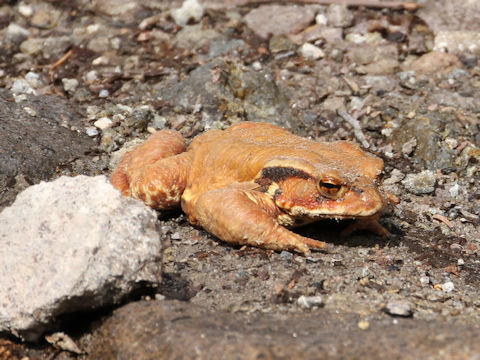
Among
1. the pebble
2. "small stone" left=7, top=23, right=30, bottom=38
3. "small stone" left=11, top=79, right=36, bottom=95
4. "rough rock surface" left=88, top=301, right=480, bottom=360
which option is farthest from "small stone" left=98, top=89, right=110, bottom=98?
the pebble

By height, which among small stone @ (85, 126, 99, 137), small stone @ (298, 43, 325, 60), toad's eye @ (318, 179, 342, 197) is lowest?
small stone @ (85, 126, 99, 137)

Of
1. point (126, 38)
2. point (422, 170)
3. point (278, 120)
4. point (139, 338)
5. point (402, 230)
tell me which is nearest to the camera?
point (139, 338)

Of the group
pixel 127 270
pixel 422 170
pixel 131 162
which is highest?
pixel 127 270

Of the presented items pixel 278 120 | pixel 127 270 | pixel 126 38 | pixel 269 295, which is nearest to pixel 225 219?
pixel 269 295

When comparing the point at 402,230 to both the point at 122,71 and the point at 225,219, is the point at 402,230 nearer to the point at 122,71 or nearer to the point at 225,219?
the point at 225,219

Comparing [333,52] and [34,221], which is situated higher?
[34,221]

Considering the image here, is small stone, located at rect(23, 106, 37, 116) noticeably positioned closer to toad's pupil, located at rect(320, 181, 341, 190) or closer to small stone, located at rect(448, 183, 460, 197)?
toad's pupil, located at rect(320, 181, 341, 190)

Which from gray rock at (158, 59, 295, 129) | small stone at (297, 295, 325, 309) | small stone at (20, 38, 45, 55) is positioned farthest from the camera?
small stone at (20, 38, 45, 55)

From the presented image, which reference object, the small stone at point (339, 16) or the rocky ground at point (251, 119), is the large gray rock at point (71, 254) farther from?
the small stone at point (339, 16)
